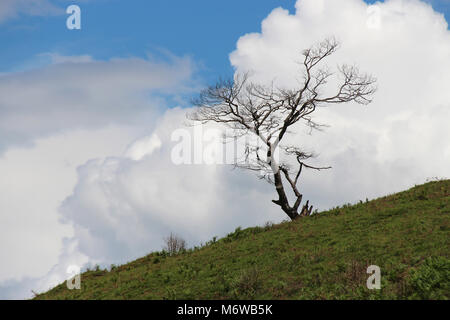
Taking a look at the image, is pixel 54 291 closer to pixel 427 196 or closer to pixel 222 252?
pixel 222 252

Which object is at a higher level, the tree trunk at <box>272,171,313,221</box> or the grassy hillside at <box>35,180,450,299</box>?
the tree trunk at <box>272,171,313,221</box>

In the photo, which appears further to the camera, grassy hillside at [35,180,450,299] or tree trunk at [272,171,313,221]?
tree trunk at [272,171,313,221]

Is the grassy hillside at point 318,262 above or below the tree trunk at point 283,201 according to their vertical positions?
below

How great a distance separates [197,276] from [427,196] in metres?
14.3

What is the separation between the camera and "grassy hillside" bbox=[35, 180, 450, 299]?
41.2ft

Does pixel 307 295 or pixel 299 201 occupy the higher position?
pixel 299 201

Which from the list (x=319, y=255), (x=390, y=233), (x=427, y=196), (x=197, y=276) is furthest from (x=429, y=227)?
(x=197, y=276)

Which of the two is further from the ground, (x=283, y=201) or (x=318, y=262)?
(x=283, y=201)

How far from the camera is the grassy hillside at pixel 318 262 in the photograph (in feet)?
41.2

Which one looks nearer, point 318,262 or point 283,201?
point 318,262

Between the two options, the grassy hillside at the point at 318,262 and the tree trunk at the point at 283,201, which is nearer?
the grassy hillside at the point at 318,262

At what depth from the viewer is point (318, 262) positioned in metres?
15.5

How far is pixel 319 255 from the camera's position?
16266mm
